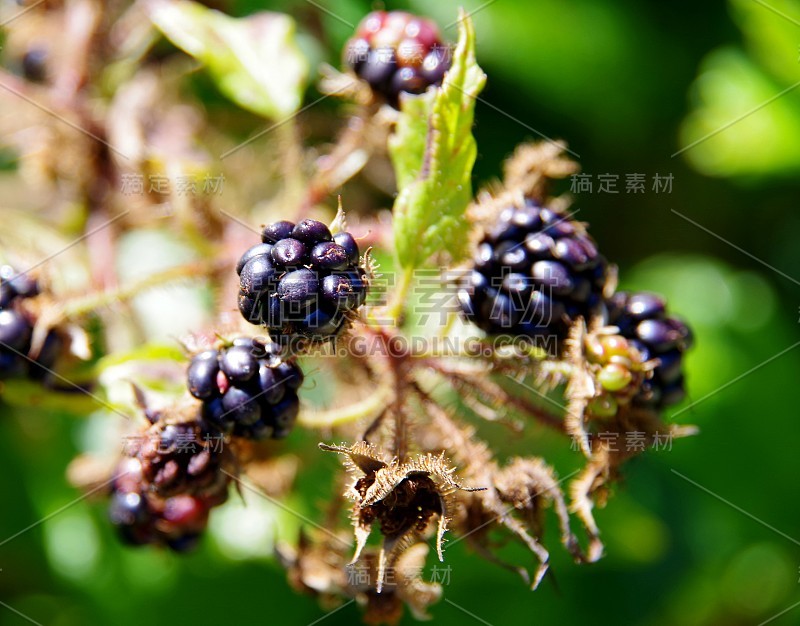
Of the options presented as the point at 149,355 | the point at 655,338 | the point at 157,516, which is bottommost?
the point at 157,516

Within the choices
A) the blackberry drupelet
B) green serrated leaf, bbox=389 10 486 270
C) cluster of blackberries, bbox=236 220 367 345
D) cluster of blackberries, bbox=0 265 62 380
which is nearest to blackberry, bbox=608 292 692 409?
green serrated leaf, bbox=389 10 486 270

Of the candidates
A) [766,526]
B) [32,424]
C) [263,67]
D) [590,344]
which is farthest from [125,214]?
[766,526]

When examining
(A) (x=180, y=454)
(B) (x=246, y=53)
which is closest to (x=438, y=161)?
(A) (x=180, y=454)

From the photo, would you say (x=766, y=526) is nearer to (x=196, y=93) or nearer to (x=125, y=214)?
(x=125, y=214)

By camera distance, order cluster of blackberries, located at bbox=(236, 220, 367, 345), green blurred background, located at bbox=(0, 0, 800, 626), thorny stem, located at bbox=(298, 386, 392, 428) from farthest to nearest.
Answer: green blurred background, located at bbox=(0, 0, 800, 626) → thorny stem, located at bbox=(298, 386, 392, 428) → cluster of blackberries, located at bbox=(236, 220, 367, 345)

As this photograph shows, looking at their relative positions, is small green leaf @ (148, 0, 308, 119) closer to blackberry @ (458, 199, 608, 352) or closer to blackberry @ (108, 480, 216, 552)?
blackberry @ (458, 199, 608, 352)

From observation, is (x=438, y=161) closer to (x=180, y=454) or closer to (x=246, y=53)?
(x=180, y=454)

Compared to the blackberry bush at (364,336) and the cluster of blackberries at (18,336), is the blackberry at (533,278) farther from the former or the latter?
the cluster of blackberries at (18,336)
